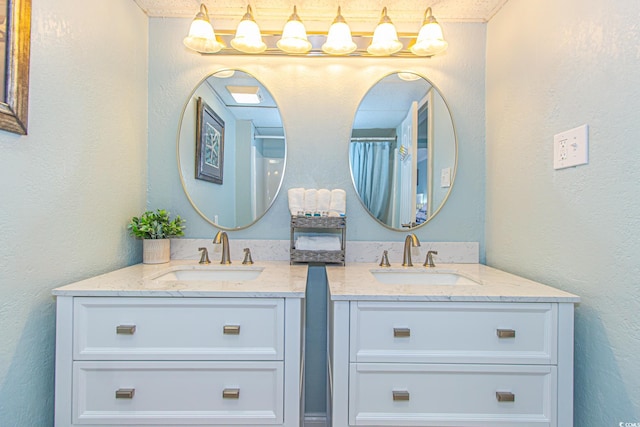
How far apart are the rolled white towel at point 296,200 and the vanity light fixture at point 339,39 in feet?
2.13

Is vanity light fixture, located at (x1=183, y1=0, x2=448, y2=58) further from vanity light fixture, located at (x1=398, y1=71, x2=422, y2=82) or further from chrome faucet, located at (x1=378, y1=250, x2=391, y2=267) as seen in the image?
chrome faucet, located at (x1=378, y1=250, x2=391, y2=267)

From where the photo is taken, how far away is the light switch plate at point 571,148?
98 centimetres

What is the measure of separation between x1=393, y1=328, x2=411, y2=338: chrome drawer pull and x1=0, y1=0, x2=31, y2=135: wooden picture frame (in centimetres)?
124

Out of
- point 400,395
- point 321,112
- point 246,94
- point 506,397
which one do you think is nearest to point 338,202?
point 321,112

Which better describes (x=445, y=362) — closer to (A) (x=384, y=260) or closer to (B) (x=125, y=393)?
(A) (x=384, y=260)

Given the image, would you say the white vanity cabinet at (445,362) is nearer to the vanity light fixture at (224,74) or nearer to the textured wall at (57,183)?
the textured wall at (57,183)

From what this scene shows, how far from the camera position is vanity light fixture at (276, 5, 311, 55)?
1.41 meters

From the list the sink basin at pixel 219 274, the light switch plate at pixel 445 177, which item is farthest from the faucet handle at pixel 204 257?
the light switch plate at pixel 445 177

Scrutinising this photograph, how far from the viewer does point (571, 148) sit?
1.04 m

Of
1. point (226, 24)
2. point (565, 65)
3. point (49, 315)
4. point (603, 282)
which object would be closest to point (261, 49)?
point (226, 24)

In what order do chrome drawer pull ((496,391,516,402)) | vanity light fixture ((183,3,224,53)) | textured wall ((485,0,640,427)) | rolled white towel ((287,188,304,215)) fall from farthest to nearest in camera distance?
rolled white towel ((287,188,304,215)), vanity light fixture ((183,3,224,53)), chrome drawer pull ((496,391,516,402)), textured wall ((485,0,640,427))

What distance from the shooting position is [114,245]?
136cm

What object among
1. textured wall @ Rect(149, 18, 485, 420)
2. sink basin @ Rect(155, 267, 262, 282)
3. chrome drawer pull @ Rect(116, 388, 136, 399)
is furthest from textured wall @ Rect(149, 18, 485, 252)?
chrome drawer pull @ Rect(116, 388, 136, 399)

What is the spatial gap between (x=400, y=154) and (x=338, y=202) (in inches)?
15.3
